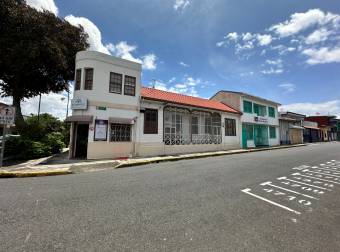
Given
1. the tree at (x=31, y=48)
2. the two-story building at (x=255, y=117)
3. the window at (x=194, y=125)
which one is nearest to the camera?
the tree at (x=31, y=48)

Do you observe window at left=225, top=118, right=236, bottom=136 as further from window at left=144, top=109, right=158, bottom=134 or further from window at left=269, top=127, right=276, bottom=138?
window at left=144, top=109, right=158, bottom=134

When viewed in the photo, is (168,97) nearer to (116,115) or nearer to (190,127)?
(190,127)

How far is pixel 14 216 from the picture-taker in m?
3.94

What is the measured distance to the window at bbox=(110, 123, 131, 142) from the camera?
45.1ft

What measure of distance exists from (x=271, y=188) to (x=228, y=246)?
4.13 meters

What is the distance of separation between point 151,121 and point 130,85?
3232mm

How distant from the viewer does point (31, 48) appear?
1448cm

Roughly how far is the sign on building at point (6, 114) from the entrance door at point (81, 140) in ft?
13.6

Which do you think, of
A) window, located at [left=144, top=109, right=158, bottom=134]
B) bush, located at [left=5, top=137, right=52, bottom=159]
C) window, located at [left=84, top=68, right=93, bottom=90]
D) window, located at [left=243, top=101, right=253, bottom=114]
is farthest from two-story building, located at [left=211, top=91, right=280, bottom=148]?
bush, located at [left=5, top=137, right=52, bottom=159]

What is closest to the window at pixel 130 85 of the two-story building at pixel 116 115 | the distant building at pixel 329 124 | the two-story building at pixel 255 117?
the two-story building at pixel 116 115

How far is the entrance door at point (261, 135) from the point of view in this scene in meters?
26.2

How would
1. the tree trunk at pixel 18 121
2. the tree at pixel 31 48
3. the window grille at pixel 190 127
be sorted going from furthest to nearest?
the window grille at pixel 190 127 → the tree trunk at pixel 18 121 → the tree at pixel 31 48

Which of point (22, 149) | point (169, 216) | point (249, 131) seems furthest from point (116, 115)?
point (249, 131)

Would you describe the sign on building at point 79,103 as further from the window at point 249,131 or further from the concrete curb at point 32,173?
the window at point 249,131
